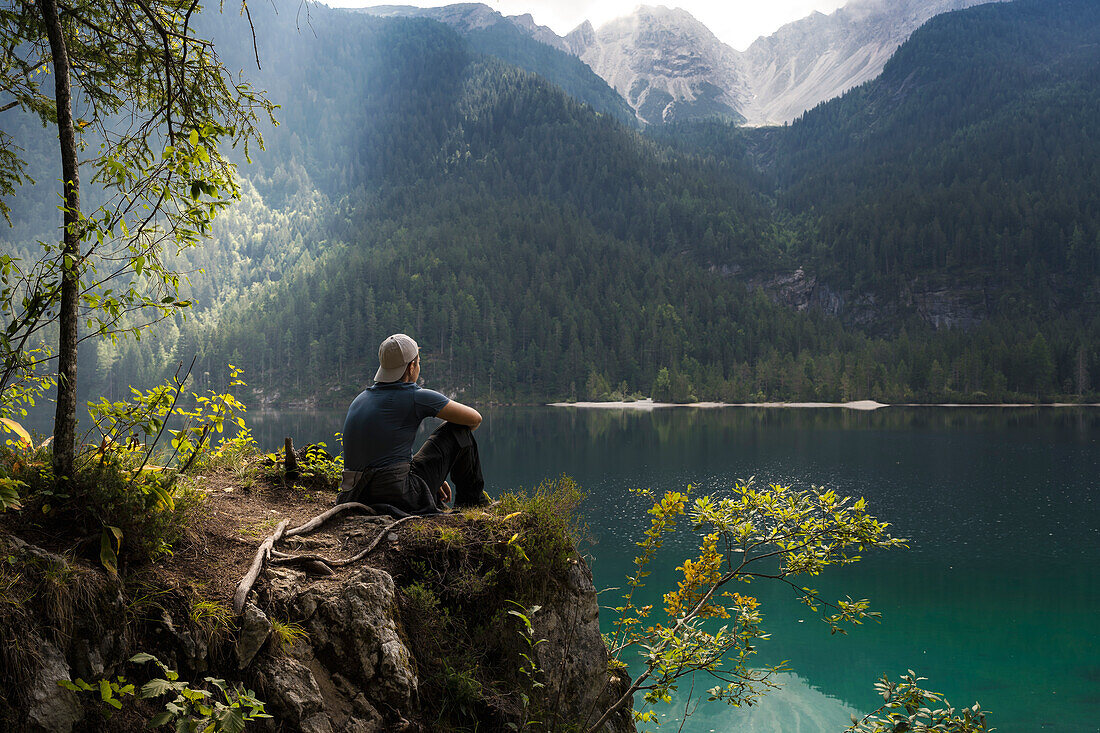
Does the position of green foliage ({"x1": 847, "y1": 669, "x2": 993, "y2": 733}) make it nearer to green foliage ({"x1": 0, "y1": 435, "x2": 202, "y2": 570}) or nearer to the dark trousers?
the dark trousers

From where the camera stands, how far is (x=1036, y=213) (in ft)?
515

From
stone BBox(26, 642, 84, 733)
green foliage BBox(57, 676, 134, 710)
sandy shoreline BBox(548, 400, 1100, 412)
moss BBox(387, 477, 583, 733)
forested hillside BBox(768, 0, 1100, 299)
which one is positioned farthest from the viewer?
forested hillside BBox(768, 0, 1100, 299)

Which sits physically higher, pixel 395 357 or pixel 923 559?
pixel 395 357

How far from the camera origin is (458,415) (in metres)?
5.67

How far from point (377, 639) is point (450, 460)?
201cm

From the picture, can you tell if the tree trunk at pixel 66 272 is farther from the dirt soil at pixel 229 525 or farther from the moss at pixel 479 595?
the moss at pixel 479 595

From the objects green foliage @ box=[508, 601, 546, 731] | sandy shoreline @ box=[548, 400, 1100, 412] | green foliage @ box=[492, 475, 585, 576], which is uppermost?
green foliage @ box=[492, 475, 585, 576]

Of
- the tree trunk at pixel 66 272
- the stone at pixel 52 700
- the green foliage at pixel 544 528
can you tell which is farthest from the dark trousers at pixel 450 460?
the stone at pixel 52 700

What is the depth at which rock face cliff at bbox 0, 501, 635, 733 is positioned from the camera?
3227 mm

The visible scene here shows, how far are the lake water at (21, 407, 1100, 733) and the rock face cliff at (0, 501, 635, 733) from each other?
1.18 meters

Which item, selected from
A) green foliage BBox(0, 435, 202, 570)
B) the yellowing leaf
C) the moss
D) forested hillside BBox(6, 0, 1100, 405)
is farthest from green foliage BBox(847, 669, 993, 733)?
forested hillside BBox(6, 0, 1100, 405)

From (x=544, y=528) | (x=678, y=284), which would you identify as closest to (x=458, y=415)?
(x=544, y=528)

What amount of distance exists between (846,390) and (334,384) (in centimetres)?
8545

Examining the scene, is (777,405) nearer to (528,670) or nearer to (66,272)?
(528,670)
